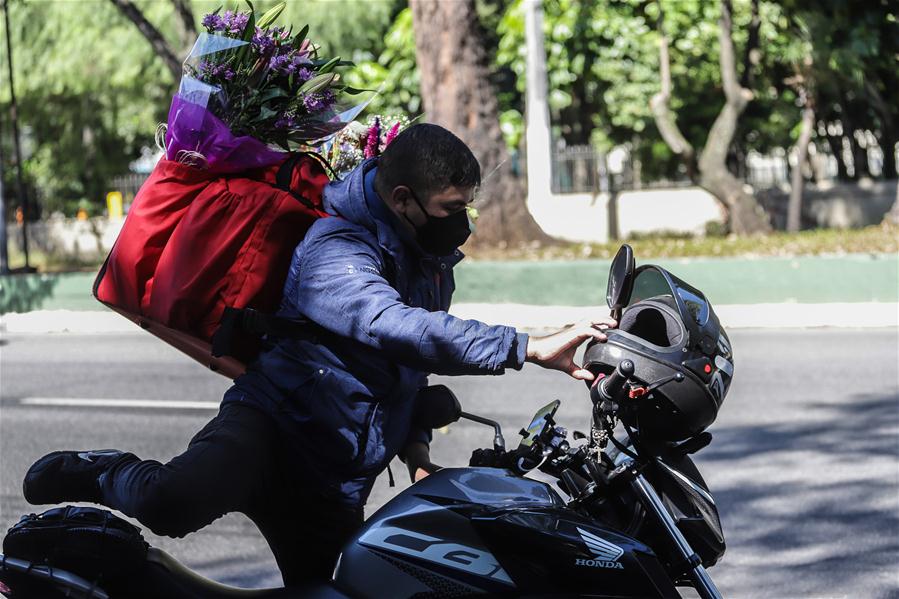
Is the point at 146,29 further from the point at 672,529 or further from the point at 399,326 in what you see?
the point at 672,529

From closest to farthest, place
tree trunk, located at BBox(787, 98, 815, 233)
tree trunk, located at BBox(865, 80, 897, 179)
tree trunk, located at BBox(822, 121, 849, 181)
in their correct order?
tree trunk, located at BBox(787, 98, 815, 233)
tree trunk, located at BBox(865, 80, 897, 179)
tree trunk, located at BBox(822, 121, 849, 181)

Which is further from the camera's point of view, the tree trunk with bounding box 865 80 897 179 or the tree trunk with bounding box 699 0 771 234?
the tree trunk with bounding box 865 80 897 179

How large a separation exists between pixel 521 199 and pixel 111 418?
9.28m

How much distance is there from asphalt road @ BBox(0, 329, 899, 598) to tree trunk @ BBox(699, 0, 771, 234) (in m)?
8.01

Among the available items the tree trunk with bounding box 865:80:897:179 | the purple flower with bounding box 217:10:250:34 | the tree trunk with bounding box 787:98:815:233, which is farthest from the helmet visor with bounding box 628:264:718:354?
the tree trunk with bounding box 865:80:897:179

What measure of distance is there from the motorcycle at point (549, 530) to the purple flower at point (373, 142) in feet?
3.66

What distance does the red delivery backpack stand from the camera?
315cm

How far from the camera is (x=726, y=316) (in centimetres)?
1369

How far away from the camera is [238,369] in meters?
3.45

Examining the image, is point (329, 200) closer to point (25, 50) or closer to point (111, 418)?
point (111, 418)

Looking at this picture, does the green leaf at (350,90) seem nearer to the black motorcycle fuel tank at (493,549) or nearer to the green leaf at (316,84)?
the green leaf at (316,84)

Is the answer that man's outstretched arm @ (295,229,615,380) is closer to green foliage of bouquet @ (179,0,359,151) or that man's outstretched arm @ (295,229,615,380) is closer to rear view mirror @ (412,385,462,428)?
rear view mirror @ (412,385,462,428)

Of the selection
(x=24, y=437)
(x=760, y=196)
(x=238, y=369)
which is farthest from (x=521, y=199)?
(x=238, y=369)

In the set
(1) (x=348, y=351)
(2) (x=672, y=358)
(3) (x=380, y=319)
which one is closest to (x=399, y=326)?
(3) (x=380, y=319)
